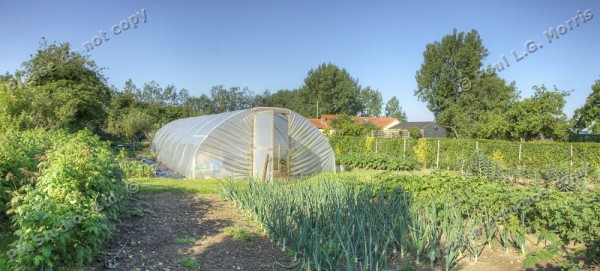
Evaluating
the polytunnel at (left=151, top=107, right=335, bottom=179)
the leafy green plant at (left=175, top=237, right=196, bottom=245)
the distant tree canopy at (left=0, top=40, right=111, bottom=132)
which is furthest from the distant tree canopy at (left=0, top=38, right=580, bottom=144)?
the leafy green plant at (left=175, top=237, right=196, bottom=245)

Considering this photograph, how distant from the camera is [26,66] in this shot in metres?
20.9

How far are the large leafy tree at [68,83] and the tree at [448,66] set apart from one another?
34000 mm

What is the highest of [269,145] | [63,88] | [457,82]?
[457,82]

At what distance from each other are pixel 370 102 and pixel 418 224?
230ft

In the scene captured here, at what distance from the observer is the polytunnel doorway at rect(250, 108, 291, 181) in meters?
11.3

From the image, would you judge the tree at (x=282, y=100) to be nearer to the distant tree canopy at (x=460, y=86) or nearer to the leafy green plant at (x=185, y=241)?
the distant tree canopy at (x=460, y=86)

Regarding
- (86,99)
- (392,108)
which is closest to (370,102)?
(392,108)

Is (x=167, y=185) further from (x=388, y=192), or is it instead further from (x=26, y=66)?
(x=26, y=66)

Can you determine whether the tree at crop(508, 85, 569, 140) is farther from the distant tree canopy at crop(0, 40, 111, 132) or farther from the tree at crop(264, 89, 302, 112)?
the tree at crop(264, 89, 302, 112)

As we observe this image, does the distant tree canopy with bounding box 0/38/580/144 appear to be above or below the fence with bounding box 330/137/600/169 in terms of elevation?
above

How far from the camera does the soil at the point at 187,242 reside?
13.7 ft

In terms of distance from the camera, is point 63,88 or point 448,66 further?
point 448,66

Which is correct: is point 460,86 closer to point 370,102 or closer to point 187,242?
point 370,102

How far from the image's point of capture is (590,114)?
24.5 meters
